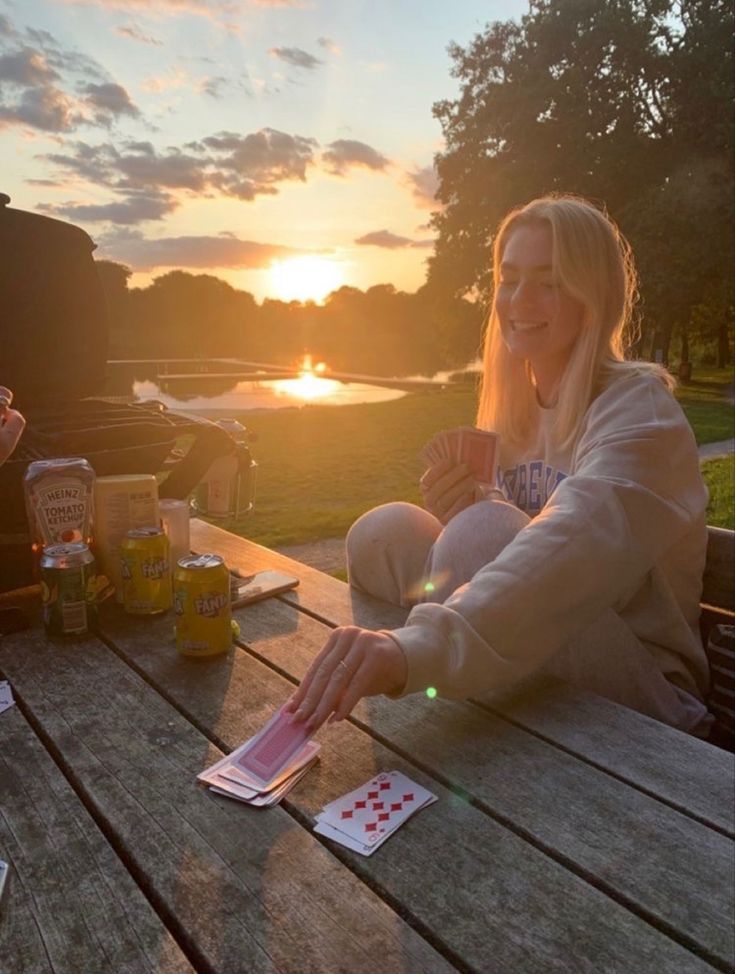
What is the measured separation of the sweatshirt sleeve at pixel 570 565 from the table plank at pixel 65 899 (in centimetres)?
62

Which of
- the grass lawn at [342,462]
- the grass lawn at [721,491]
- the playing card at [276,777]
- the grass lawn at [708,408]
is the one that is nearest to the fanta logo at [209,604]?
the playing card at [276,777]

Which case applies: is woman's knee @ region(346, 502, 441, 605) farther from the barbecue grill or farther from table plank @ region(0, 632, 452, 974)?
table plank @ region(0, 632, 452, 974)

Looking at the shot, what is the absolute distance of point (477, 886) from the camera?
1174 mm

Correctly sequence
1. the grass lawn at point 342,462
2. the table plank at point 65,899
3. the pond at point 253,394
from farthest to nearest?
the pond at point 253,394
the grass lawn at point 342,462
the table plank at point 65,899

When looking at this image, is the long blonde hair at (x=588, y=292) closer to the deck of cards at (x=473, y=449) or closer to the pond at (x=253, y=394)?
the deck of cards at (x=473, y=449)

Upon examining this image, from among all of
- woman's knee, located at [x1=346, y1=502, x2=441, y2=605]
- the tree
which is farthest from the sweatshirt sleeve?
the tree

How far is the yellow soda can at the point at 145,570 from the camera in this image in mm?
2244

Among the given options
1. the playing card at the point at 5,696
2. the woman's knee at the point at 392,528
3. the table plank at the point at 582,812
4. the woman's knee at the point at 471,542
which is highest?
the woman's knee at the point at 471,542

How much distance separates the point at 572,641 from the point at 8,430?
1466mm

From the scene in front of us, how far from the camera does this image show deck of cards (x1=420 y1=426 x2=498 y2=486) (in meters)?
2.52

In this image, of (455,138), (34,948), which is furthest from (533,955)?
(455,138)

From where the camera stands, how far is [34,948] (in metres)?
1.07

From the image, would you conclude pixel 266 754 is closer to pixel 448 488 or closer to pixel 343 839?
pixel 343 839

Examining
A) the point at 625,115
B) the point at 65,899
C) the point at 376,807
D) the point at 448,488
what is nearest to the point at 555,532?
the point at 376,807
